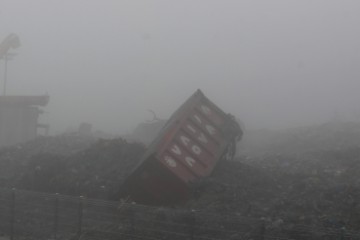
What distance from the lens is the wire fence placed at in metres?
9.11

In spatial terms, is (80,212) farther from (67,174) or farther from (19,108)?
(19,108)

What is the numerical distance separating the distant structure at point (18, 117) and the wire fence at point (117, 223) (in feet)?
46.6

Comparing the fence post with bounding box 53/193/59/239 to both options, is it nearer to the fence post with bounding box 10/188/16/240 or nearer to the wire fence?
the wire fence

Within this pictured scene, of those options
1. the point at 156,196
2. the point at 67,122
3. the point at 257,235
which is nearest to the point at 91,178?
the point at 156,196

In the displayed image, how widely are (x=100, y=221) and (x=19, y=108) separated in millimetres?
16898

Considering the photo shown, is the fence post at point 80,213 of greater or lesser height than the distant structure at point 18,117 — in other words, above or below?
above

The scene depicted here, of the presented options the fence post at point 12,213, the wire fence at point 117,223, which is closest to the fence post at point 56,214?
the wire fence at point 117,223

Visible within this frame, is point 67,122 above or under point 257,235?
under

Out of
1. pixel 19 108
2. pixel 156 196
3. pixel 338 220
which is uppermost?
pixel 338 220

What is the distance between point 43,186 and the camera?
13289 mm

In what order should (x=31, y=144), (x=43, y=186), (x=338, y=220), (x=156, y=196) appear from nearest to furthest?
(x=338, y=220), (x=156, y=196), (x=43, y=186), (x=31, y=144)

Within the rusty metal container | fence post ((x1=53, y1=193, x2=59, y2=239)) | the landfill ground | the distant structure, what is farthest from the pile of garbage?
the distant structure

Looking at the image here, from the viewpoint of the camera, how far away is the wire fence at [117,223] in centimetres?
911

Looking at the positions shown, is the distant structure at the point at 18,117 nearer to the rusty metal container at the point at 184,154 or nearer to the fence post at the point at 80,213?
the rusty metal container at the point at 184,154
